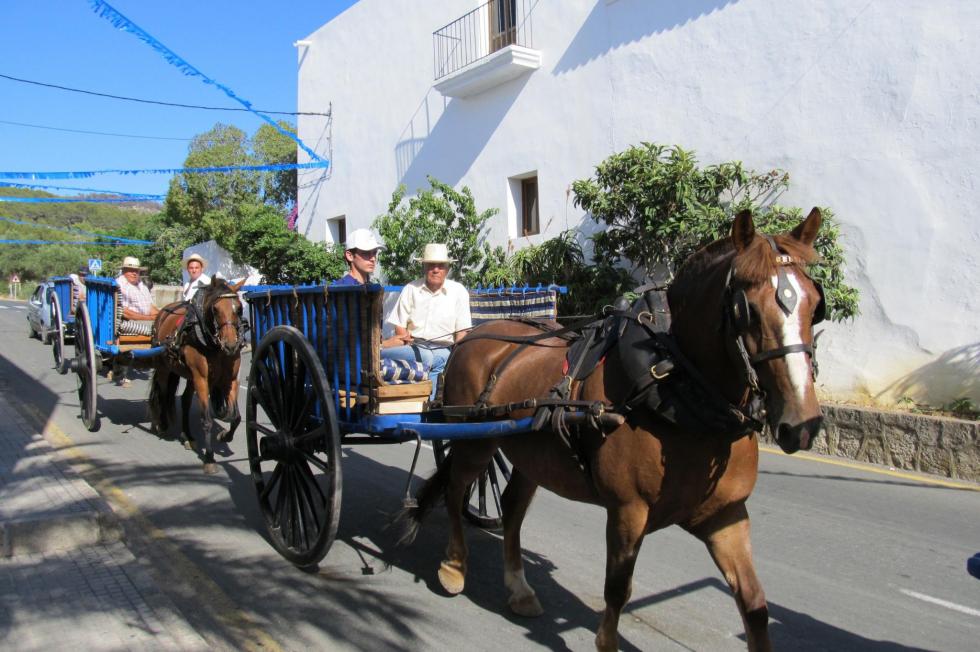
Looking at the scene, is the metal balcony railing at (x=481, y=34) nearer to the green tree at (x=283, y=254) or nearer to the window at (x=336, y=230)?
the green tree at (x=283, y=254)

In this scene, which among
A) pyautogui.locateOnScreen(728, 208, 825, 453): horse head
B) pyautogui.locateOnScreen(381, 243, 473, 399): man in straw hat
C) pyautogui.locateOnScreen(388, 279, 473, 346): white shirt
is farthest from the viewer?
pyautogui.locateOnScreen(388, 279, 473, 346): white shirt

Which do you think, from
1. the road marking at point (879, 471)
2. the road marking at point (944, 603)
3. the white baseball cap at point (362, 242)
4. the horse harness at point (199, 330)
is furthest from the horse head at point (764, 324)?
the horse harness at point (199, 330)

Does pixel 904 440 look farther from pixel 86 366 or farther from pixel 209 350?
pixel 86 366

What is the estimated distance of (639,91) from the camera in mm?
12289

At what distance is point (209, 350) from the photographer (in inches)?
308

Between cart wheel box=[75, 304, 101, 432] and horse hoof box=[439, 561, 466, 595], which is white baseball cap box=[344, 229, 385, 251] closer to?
horse hoof box=[439, 561, 466, 595]

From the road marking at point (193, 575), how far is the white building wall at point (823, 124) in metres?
8.01

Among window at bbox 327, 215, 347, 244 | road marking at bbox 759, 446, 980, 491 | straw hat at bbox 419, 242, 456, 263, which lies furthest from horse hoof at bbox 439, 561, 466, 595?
window at bbox 327, 215, 347, 244

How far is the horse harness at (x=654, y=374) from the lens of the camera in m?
2.79

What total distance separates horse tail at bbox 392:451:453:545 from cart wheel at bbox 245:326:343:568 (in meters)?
0.47

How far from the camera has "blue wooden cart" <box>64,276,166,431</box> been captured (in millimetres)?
8492

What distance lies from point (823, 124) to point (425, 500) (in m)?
7.82

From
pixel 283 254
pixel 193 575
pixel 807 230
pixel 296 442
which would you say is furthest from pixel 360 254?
pixel 283 254

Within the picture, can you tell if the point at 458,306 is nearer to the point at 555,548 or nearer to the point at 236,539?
the point at 555,548
